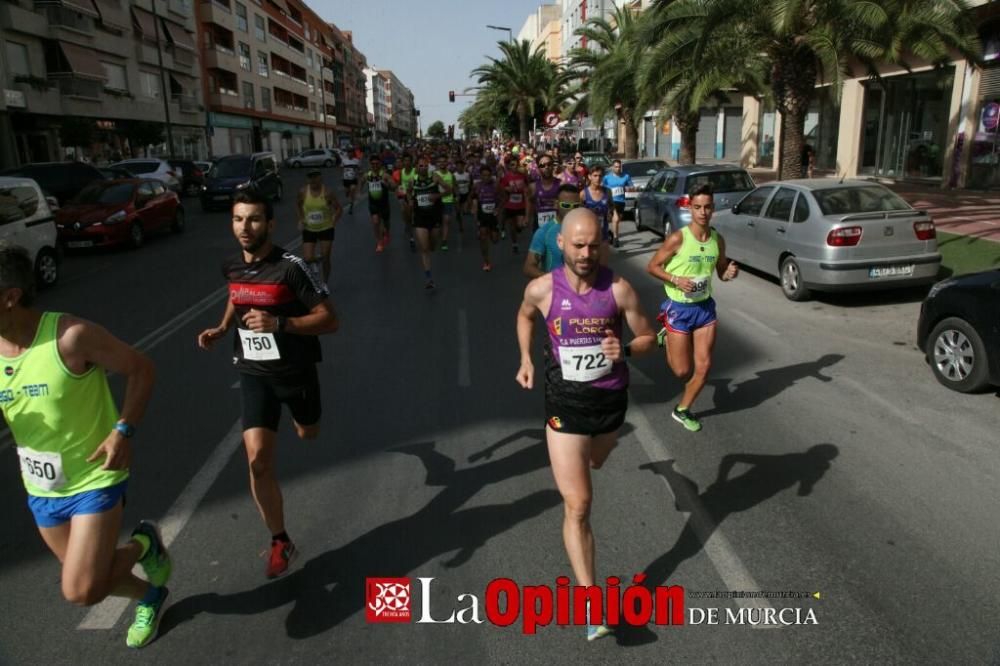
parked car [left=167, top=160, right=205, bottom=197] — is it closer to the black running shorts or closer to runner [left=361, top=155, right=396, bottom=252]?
runner [left=361, top=155, right=396, bottom=252]

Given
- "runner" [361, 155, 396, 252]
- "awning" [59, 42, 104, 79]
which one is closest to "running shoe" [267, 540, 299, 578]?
"runner" [361, 155, 396, 252]

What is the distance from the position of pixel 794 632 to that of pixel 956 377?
4.12 metres

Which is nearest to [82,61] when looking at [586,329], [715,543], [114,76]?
[114,76]

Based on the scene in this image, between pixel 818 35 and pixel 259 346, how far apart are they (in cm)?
1351

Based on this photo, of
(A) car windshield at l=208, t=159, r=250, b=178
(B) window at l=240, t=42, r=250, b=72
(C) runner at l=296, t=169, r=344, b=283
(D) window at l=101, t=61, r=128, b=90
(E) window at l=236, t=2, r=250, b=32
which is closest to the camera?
(C) runner at l=296, t=169, r=344, b=283

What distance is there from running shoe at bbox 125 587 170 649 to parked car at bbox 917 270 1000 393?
240 inches

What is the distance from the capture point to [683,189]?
1462cm

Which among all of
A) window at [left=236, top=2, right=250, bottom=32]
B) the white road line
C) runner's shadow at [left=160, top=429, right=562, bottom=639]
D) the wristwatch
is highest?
window at [left=236, top=2, right=250, bottom=32]

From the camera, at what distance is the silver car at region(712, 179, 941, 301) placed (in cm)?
891

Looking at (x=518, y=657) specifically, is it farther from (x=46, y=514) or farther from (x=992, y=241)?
(x=992, y=241)

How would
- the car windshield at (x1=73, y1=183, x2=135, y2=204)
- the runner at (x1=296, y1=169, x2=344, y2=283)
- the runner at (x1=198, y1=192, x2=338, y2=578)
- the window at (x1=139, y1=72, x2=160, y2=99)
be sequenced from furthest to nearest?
1. the window at (x1=139, y1=72, x2=160, y2=99)
2. the car windshield at (x1=73, y1=183, x2=135, y2=204)
3. the runner at (x1=296, y1=169, x2=344, y2=283)
4. the runner at (x1=198, y1=192, x2=338, y2=578)

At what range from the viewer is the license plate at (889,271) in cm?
896

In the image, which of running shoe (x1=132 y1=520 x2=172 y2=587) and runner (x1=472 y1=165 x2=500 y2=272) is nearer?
running shoe (x1=132 y1=520 x2=172 y2=587)

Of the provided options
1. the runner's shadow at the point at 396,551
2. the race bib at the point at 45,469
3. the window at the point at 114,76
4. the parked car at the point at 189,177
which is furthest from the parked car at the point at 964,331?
the window at the point at 114,76
